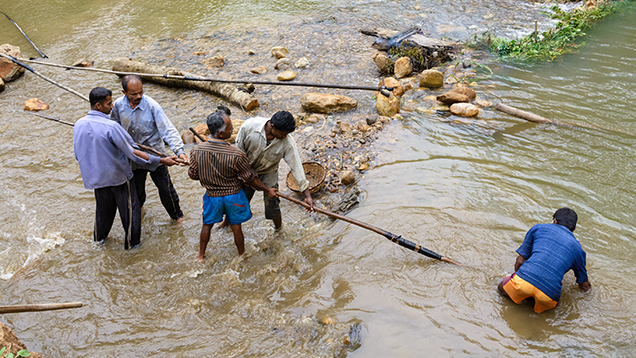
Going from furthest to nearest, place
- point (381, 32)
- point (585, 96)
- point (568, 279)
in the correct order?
1. point (381, 32)
2. point (585, 96)
3. point (568, 279)

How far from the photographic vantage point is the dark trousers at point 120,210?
3838 mm

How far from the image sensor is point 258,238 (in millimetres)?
4379

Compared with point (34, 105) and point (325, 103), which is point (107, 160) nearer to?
point (325, 103)

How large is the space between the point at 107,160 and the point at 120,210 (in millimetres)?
611

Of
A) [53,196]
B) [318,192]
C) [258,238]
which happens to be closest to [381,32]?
[318,192]

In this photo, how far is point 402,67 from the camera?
25.3 ft

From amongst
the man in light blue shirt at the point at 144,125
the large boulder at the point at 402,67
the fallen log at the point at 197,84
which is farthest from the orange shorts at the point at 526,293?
the large boulder at the point at 402,67

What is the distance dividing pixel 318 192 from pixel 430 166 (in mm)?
1692

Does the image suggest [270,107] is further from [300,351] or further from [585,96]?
[585,96]

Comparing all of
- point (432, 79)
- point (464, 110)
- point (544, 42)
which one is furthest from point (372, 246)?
point (544, 42)

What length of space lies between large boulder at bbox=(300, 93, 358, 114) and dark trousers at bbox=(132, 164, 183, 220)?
3.04m

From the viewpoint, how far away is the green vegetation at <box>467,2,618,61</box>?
27.4 ft

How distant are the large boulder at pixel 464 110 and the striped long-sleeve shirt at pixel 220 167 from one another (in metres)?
4.27

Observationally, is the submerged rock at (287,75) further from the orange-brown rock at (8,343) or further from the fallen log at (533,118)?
the orange-brown rock at (8,343)
